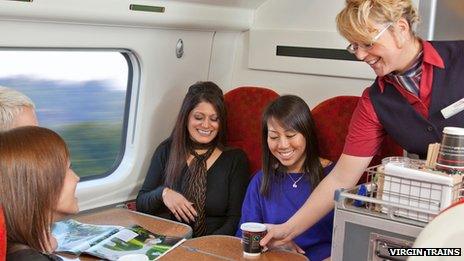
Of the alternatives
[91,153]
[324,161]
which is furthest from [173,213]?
[324,161]

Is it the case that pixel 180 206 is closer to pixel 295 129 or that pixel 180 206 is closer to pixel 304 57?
pixel 295 129

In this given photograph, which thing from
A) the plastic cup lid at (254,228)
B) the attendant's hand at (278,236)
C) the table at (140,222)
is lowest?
the table at (140,222)

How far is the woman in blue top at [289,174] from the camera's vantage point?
10.5 feet

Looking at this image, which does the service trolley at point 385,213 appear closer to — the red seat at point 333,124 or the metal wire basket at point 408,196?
the metal wire basket at point 408,196

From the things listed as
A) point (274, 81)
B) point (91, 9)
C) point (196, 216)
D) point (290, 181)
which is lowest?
point (196, 216)

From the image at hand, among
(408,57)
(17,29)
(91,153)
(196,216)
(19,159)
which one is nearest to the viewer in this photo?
(19,159)

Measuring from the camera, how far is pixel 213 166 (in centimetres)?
370

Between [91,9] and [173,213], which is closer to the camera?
[91,9]

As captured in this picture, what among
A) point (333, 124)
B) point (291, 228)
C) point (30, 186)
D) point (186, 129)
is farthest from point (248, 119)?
point (30, 186)

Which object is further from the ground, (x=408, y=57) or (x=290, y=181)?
(x=408, y=57)

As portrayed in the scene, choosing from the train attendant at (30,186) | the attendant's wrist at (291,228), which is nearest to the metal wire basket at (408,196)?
the attendant's wrist at (291,228)

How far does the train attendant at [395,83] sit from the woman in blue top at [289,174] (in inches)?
19.3

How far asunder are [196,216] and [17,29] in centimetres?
141

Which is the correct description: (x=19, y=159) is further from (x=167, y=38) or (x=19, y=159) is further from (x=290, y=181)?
(x=167, y=38)
